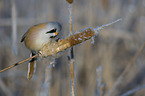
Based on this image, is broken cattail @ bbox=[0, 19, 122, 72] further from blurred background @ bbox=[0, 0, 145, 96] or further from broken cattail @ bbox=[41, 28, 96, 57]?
blurred background @ bbox=[0, 0, 145, 96]

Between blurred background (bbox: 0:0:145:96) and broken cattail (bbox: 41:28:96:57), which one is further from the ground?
broken cattail (bbox: 41:28:96:57)

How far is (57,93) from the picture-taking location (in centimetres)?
147

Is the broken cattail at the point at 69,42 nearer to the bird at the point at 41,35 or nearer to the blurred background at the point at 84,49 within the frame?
the bird at the point at 41,35

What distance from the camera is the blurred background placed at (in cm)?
156

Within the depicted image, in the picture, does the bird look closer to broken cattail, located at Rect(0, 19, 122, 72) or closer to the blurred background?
broken cattail, located at Rect(0, 19, 122, 72)

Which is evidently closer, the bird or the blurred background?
the bird

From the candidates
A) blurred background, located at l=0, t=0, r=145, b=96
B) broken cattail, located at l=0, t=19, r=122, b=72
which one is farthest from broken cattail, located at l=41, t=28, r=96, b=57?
blurred background, located at l=0, t=0, r=145, b=96

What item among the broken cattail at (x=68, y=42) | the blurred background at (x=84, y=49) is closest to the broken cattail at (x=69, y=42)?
the broken cattail at (x=68, y=42)

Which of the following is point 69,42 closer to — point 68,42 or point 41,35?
point 68,42

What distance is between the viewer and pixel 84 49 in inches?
64.4

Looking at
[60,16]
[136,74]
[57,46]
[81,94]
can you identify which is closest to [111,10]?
[60,16]

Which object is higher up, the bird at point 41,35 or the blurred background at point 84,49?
the bird at point 41,35

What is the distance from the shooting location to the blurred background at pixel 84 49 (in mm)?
1560

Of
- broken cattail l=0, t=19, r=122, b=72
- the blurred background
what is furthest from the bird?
the blurred background
